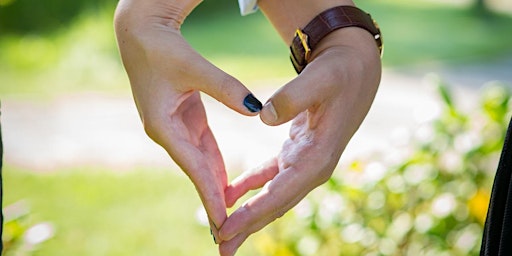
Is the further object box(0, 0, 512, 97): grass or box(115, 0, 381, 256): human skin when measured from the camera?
box(0, 0, 512, 97): grass

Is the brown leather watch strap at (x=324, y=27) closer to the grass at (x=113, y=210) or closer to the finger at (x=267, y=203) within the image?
the finger at (x=267, y=203)

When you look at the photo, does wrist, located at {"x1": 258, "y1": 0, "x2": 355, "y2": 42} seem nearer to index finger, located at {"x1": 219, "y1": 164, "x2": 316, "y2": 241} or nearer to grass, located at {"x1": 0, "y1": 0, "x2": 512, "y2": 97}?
index finger, located at {"x1": 219, "y1": 164, "x2": 316, "y2": 241}

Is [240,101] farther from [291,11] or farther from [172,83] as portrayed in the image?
[291,11]

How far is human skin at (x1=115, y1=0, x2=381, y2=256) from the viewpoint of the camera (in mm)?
1419

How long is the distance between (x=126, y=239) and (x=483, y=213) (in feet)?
5.72

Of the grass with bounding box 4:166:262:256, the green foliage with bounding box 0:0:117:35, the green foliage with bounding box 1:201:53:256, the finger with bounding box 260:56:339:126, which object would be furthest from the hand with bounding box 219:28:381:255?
the green foliage with bounding box 0:0:117:35

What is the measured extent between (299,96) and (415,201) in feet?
5.01

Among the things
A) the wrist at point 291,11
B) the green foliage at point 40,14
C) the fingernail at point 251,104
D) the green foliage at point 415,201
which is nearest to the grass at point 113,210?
the green foliage at point 415,201

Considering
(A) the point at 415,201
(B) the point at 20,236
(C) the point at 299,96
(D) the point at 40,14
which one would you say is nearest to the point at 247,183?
(C) the point at 299,96

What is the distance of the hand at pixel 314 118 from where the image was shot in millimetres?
1412

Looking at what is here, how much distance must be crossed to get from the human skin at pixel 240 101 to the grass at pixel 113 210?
6.44 ft

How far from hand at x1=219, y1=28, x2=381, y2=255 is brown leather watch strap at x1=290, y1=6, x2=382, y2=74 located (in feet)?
0.05

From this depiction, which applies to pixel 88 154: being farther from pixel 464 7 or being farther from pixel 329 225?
pixel 464 7

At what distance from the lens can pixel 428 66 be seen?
737 centimetres
